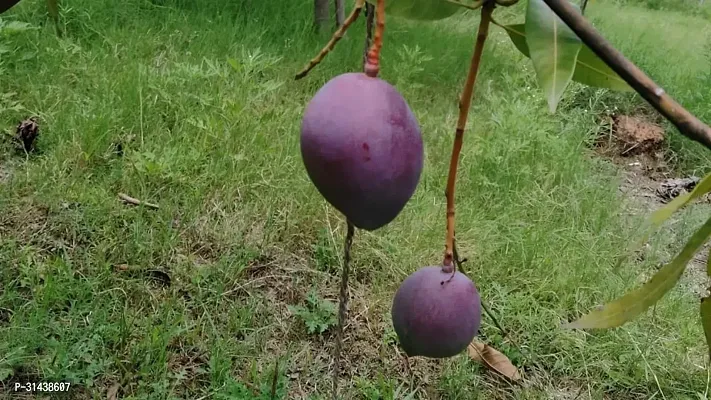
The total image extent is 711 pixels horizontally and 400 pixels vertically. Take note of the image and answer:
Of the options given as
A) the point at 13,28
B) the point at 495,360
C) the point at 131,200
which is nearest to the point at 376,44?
the point at 495,360

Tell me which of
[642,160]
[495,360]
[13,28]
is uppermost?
[13,28]

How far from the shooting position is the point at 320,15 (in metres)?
2.53

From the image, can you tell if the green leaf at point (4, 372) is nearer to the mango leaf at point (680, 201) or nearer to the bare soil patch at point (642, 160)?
the mango leaf at point (680, 201)

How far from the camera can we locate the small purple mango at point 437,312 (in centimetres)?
51

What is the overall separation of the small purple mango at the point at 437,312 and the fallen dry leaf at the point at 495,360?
0.99 metres

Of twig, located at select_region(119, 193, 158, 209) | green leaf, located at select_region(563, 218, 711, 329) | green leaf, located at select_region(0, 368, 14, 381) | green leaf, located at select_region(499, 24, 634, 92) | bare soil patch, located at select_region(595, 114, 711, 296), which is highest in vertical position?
green leaf, located at select_region(499, 24, 634, 92)

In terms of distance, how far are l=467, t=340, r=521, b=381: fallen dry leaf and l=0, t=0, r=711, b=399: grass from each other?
0.02 metres

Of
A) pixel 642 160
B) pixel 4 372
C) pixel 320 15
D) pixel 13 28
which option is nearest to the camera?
pixel 4 372

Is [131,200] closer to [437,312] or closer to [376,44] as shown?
[437,312]

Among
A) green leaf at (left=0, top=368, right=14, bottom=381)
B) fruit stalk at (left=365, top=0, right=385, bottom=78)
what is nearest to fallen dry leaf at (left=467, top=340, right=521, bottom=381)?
green leaf at (left=0, top=368, right=14, bottom=381)

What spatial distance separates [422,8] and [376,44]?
14 cm

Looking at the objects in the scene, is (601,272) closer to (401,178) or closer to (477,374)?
(477,374)

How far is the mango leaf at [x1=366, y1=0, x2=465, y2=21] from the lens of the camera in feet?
1.51

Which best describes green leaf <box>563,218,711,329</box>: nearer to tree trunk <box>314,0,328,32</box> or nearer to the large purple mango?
the large purple mango
